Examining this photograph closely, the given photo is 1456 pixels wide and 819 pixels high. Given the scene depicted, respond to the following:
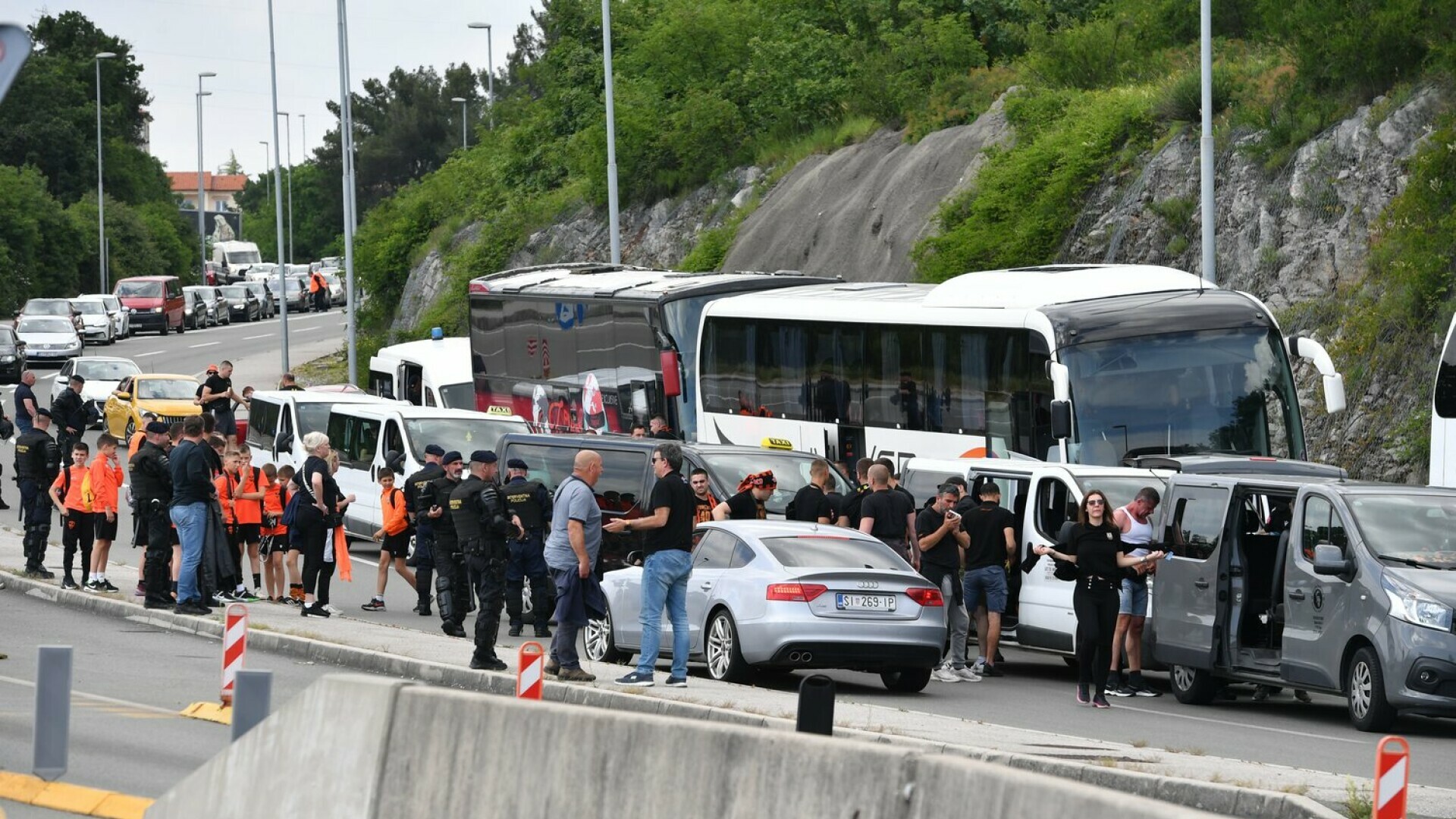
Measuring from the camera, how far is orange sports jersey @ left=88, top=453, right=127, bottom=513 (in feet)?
66.9

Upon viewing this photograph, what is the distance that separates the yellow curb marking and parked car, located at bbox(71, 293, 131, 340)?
64.0m

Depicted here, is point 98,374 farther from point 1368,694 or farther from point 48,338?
point 1368,694

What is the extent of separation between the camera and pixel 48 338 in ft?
208

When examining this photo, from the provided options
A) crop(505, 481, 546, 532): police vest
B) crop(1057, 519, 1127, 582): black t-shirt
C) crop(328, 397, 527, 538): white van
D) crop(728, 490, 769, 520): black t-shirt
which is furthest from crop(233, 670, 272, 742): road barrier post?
crop(328, 397, 527, 538): white van

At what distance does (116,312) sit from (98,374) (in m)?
29.2

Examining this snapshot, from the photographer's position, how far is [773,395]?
26266 millimetres

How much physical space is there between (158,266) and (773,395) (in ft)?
265

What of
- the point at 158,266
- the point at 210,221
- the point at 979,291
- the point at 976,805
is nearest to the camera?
the point at 976,805

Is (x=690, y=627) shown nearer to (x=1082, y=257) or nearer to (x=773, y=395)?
(x=773, y=395)

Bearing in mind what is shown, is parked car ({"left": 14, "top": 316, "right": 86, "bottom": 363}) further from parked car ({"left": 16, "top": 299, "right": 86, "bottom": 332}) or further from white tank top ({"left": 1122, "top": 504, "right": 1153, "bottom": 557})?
white tank top ({"left": 1122, "top": 504, "right": 1153, "bottom": 557})

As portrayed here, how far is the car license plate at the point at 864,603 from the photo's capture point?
15633 mm

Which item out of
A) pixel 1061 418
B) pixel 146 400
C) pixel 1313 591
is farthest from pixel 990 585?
pixel 146 400

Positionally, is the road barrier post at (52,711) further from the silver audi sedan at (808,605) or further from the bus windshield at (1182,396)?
the bus windshield at (1182,396)

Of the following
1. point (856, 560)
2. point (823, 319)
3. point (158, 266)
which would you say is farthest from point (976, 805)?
point (158, 266)
